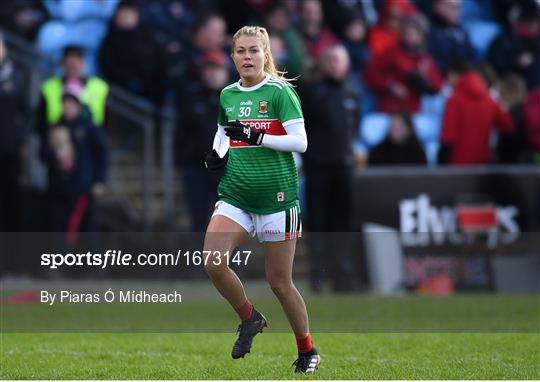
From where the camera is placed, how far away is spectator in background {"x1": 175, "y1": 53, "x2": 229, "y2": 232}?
15.1 metres

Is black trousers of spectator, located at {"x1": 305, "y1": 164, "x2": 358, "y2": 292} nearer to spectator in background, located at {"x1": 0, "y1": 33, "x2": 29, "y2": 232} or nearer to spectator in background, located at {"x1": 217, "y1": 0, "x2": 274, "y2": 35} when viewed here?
spectator in background, located at {"x1": 217, "y1": 0, "x2": 274, "y2": 35}

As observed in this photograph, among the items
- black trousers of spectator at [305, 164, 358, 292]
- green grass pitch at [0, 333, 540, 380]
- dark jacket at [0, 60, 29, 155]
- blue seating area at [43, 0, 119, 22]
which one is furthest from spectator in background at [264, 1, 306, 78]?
green grass pitch at [0, 333, 540, 380]

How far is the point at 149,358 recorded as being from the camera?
347 inches

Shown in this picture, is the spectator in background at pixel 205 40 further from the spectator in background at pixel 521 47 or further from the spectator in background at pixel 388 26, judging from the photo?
the spectator in background at pixel 521 47

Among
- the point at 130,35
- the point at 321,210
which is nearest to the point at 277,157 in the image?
the point at 321,210

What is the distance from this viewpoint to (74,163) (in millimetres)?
15430

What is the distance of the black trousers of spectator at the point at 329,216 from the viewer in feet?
48.5

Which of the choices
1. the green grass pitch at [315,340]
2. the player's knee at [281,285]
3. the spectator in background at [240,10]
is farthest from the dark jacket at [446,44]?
the player's knee at [281,285]

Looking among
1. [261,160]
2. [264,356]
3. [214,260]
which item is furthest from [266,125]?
[264,356]

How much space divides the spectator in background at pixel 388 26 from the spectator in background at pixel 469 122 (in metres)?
1.34

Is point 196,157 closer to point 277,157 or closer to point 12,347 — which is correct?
point 12,347

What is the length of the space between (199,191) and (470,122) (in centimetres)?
358

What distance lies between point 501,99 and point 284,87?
32.9 ft

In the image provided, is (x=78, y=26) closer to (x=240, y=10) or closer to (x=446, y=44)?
(x=240, y=10)
